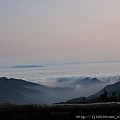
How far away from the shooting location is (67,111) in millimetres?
7031

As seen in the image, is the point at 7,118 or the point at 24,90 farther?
the point at 24,90

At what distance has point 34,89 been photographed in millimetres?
160375

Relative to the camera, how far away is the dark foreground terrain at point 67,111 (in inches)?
272

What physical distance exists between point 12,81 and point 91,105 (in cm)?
16188

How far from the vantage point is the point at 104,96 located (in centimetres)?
906

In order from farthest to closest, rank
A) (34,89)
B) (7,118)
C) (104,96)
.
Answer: (34,89) < (104,96) < (7,118)

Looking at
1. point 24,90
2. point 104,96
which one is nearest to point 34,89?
point 24,90

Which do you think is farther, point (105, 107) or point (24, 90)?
point (24, 90)

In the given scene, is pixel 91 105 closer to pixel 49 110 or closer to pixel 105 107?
pixel 105 107

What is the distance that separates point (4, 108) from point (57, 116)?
110 centimetres

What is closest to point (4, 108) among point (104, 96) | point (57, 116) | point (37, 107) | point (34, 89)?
point (37, 107)

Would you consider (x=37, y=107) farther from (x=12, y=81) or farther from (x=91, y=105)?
(x=12, y=81)

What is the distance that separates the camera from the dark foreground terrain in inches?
272

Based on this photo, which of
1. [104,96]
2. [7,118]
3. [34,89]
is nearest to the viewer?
[7,118]
